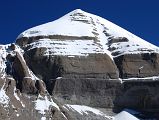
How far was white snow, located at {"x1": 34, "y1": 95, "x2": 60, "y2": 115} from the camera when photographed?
5940 inches

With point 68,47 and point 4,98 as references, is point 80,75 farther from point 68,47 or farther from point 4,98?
point 4,98

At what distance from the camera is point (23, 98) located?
154500mm

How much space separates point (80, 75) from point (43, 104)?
79.4 feet

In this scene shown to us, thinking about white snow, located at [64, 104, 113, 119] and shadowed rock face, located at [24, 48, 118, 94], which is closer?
white snow, located at [64, 104, 113, 119]

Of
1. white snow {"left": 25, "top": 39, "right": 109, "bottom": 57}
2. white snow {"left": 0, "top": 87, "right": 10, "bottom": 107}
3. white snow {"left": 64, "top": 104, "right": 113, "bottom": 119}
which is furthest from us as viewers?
white snow {"left": 25, "top": 39, "right": 109, "bottom": 57}

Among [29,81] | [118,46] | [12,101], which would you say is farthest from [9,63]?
[118,46]

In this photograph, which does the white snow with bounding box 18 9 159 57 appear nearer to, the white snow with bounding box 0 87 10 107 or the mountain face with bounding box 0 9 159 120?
the mountain face with bounding box 0 9 159 120

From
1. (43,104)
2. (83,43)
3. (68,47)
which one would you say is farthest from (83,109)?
(83,43)

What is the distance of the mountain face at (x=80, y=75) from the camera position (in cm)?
15812

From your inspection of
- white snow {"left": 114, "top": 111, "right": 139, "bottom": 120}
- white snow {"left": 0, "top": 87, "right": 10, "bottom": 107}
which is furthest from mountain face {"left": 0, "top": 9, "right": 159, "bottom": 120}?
white snow {"left": 0, "top": 87, "right": 10, "bottom": 107}

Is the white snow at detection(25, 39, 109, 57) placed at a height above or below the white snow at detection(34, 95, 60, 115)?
above

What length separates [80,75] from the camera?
575 ft

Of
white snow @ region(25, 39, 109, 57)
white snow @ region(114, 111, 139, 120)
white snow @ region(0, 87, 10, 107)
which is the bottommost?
white snow @ region(114, 111, 139, 120)

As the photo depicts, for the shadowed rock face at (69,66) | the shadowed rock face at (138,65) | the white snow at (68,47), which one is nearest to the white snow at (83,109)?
the shadowed rock face at (69,66)
